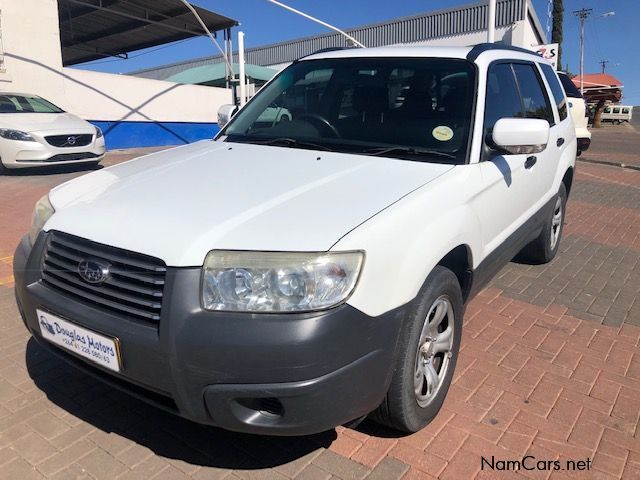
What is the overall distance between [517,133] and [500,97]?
710mm

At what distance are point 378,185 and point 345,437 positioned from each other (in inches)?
46.9

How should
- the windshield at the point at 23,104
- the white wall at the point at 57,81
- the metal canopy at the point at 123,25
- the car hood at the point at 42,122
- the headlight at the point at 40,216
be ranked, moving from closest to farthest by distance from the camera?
the headlight at the point at 40,216 < the car hood at the point at 42,122 < the windshield at the point at 23,104 < the white wall at the point at 57,81 < the metal canopy at the point at 123,25

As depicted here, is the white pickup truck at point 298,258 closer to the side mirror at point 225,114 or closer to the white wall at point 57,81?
the side mirror at point 225,114

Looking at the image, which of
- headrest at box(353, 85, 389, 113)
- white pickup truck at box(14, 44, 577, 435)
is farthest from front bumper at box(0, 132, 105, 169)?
headrest at box(353, 85, 389, 113)

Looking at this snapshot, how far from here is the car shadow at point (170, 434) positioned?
96.6 inches

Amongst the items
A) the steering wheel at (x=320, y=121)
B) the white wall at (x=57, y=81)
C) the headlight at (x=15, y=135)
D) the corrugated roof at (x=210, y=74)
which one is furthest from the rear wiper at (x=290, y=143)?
the corrugated roof at (x=210, y=74)

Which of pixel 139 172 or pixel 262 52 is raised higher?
pixel 262 52

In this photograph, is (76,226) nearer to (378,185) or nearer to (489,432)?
(378,185)

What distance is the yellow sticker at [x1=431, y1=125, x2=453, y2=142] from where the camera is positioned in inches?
119

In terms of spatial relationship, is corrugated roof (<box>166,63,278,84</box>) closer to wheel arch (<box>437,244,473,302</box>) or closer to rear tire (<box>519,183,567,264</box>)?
rear tire (<box>519,183,567,264</box>)

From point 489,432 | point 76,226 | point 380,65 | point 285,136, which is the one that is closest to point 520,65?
point 380,65

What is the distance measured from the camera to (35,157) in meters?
9.57

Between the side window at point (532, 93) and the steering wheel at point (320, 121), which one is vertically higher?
the side window at point (532, 93)

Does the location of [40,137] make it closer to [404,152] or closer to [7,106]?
[7,106]
